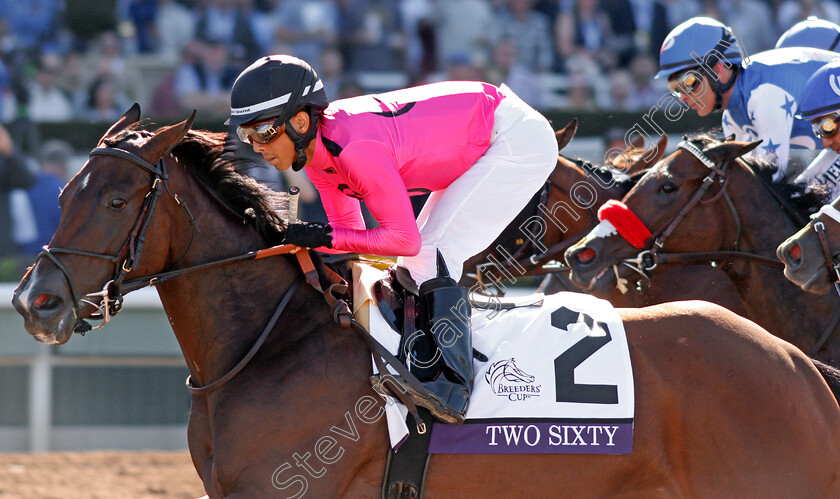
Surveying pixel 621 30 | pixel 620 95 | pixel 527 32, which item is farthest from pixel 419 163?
pixel 621 30

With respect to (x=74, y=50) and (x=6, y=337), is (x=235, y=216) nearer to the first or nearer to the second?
(x=6, y=337)

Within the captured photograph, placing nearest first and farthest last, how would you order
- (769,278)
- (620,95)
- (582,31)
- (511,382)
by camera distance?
(511,382)
(769,278)
(620,95)
(582,31)

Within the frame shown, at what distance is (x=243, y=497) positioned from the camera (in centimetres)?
310

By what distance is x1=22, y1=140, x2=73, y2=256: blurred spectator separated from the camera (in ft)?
25.0

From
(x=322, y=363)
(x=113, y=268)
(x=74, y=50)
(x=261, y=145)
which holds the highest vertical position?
(x=261, y=145)

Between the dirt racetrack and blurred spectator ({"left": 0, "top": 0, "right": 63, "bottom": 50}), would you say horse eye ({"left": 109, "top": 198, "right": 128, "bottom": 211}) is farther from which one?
blurred spectator ({"left": 0, "top": 0, "right": 63, "bottom": 50})

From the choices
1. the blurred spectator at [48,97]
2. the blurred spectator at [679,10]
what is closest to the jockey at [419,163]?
the blurred spectator at [48,97]

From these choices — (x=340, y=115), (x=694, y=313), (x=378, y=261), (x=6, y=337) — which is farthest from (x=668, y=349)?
(x=6, y=337)

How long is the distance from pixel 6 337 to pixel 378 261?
4111 mm

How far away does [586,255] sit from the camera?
14.9ft

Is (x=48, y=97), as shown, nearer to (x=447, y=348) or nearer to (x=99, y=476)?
(x=99, y=476)

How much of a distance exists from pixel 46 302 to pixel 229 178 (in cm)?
77

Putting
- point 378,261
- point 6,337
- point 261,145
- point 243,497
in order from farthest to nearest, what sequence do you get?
point 6,337 → point 378,261 → point 261,145 → point 243,497

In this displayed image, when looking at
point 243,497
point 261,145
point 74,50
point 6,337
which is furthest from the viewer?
point 74,50
